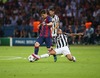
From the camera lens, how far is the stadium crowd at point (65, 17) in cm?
3425

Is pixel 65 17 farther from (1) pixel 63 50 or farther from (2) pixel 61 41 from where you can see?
(1) pixel 63 50

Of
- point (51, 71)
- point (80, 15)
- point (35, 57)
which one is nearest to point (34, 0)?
point (80, 15)

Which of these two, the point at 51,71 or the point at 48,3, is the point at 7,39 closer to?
the point at 48,3

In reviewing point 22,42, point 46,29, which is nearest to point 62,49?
point 46,29

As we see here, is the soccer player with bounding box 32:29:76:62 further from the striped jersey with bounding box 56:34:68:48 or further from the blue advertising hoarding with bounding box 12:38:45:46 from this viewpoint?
the blue advertising hoarding with bounding box 12:38:45:46

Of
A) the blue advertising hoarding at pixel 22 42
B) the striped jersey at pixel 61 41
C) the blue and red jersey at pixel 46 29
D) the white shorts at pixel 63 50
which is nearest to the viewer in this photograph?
the white shorts at pixel 63 50

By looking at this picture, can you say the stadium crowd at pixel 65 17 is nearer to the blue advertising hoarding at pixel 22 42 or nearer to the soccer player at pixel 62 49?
the blue advertising hoarding at pixel 22 42

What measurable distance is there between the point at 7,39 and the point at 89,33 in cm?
626

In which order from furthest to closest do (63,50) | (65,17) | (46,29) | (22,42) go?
(65,17) → (22,42) → (46,29) → (63,50)

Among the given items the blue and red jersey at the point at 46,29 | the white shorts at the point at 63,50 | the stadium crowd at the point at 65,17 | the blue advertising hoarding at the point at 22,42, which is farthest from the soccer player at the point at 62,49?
the blue advertising hoarding at the point at 22,42

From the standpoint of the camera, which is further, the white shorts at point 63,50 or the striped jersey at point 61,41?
the striped jersey at point 61,41

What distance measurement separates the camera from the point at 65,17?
3459 centimetres

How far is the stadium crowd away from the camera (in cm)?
3425

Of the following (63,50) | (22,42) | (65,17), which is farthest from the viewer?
(65,17)
